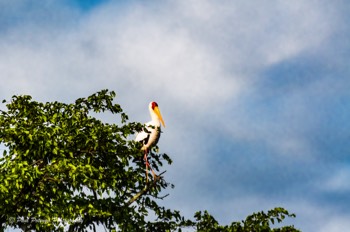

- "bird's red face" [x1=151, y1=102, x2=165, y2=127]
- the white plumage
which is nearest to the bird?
the white plumage

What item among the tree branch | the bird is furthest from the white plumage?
the tree branch

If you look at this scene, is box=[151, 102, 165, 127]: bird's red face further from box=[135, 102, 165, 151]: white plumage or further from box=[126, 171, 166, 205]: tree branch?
box=[126, 171, 166, 205]: tree branch

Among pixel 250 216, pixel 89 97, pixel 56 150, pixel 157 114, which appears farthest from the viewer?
pixel 157 114

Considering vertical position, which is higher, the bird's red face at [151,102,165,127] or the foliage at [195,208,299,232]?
the bird's red face at [151,102,165,127]

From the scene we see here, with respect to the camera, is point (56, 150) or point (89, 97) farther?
point (89, 97)

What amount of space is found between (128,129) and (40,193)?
138 inches

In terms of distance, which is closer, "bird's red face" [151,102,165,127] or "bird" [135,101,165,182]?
"bird" [135,101,165,182]

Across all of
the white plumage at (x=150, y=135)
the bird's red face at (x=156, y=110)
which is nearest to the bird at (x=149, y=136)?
the white plumage at (x=150, y=135)

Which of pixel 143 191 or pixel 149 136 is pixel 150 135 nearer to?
pixel 149 136

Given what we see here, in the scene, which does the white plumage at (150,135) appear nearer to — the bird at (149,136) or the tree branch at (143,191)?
the bird at (149,136)

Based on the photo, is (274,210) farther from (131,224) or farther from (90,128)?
(90,128)

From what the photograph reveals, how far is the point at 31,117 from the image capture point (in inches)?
836

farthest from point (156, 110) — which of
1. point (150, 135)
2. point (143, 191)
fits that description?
point (143, 191)

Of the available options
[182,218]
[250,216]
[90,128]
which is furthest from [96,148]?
[250,216]
